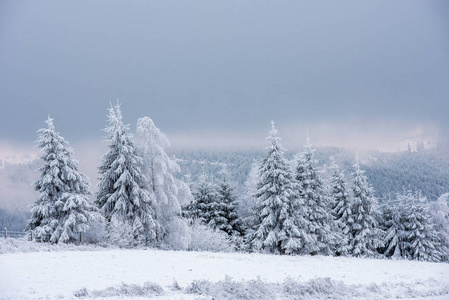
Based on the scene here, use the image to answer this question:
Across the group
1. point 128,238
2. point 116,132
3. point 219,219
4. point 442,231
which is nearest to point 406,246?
point 442,231

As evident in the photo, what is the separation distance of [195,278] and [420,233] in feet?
121

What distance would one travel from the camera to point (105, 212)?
1037 inches

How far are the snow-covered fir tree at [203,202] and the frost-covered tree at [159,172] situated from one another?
1158 centimetres

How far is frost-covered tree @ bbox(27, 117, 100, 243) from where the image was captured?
24094mm

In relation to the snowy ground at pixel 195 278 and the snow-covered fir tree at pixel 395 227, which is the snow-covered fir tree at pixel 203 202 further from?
the snowy ground at pixel 195 278

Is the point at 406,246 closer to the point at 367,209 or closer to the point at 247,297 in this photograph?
the point at 367,209

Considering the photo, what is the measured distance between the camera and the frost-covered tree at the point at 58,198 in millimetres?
24094

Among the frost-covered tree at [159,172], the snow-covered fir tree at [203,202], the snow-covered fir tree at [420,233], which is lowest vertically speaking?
the snow-covered fir tree at [420,233]

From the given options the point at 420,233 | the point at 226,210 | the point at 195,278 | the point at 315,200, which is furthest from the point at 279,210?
the point at 420,233

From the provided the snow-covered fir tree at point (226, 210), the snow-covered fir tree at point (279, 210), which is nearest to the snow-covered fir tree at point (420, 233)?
the snow-covered fir tree at point (279, 210)

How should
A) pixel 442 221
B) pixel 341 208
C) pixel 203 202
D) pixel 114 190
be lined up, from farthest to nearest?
1. pixel 442 221
2. pixel 203 202
3. pixel 341 208
4. pixel 114 190

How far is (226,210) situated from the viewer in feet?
134

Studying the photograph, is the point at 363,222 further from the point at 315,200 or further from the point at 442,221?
the point at 442,221

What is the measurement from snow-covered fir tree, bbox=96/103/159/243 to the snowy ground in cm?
794
